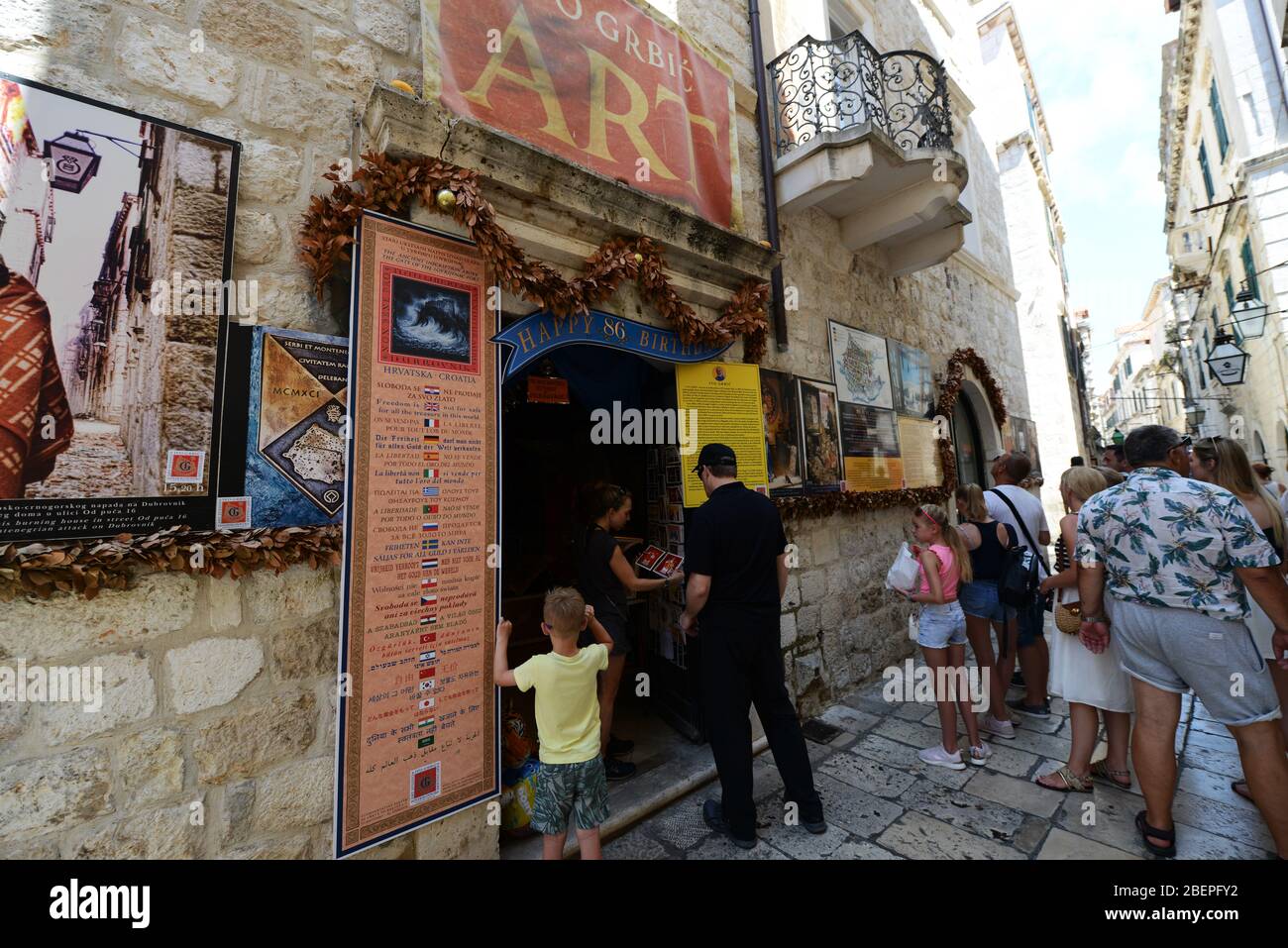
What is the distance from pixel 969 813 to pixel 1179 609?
1.52 m

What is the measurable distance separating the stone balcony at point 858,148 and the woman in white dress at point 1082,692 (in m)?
3.26

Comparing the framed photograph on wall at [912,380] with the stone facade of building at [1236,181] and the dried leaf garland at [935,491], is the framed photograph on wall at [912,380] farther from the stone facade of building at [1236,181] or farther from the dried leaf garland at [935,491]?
the stone facade of building at [1236,181]

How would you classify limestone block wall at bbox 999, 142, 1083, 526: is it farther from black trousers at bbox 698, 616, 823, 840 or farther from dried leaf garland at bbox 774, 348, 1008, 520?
black trousers at bbox 698, 616, 823, 840

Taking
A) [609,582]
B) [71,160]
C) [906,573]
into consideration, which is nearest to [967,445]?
[906,573]

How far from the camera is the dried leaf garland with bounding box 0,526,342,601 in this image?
1.67 meters

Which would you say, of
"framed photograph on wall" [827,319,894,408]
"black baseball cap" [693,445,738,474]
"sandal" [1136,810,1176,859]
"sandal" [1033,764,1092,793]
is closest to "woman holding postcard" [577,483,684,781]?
"black baseball cap" [693,445,738,474]

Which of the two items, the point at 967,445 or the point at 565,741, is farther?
the point at 967,445

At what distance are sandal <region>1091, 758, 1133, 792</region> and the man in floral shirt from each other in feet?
1.72

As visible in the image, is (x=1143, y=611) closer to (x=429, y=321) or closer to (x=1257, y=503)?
(x=1257, y=503)

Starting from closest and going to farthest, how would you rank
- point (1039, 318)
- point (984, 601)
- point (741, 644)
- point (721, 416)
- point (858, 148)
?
point (741, 644) → point (984, 601) → point (721, 416) → point (858, 148) → point (1039, 318)

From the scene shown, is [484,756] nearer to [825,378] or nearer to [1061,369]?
[825,378]

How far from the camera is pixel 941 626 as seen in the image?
340 centimetres

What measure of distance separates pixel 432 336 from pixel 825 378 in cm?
369
